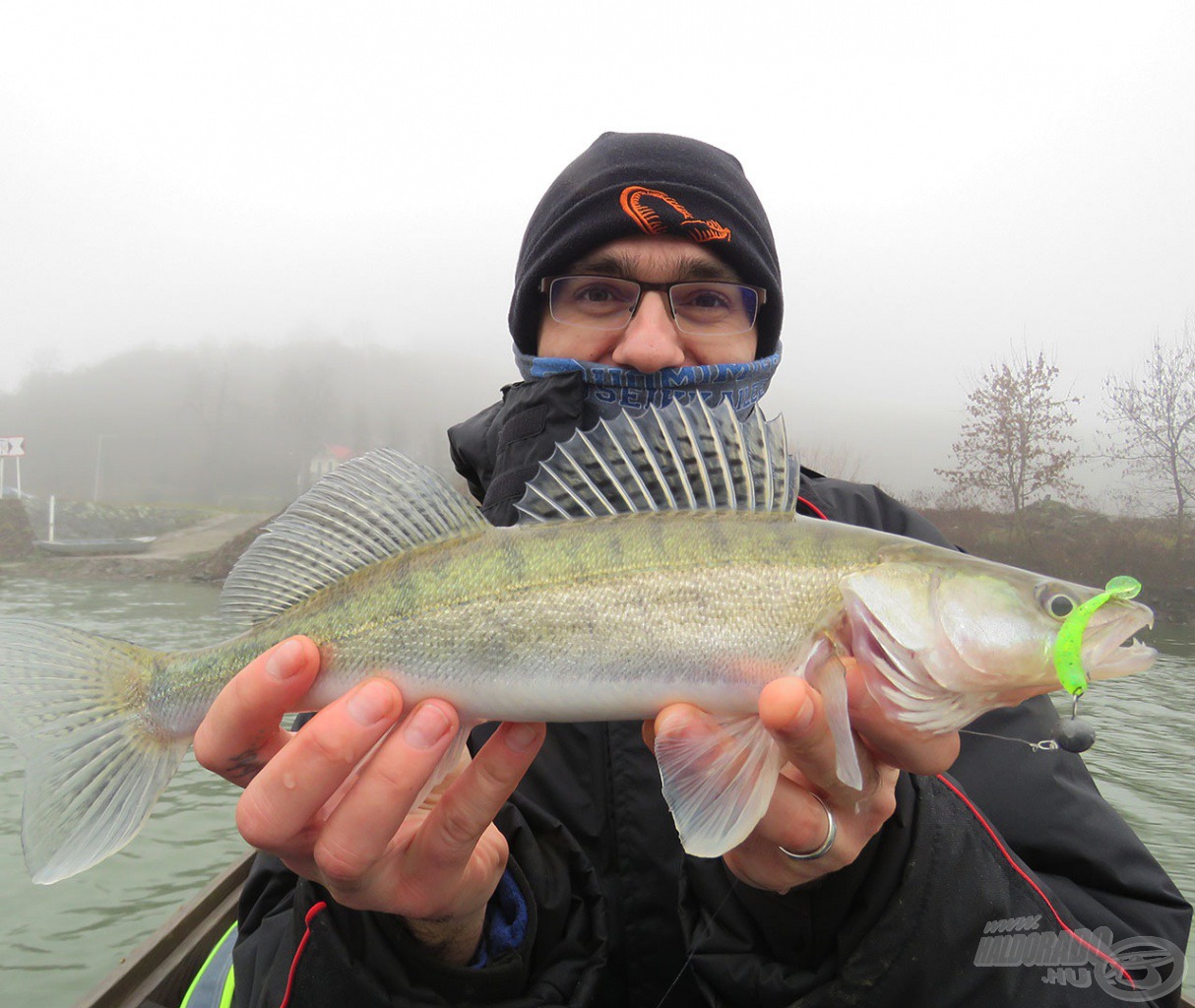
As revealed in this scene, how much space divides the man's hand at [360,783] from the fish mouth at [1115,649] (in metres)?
1.36

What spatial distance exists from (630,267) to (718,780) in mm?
2355

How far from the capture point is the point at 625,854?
8.51 feet

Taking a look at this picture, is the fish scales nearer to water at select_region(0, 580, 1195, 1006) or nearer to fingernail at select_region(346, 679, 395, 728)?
fingernail at select_region(346, 679, 395, 728)

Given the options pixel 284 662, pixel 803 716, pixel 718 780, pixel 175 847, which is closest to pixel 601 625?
pixel 718 780

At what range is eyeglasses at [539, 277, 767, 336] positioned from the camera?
10.9ft

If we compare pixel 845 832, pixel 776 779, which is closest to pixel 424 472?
pixel 776 779

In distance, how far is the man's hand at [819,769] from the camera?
1.58 meters

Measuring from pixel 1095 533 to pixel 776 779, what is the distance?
30668 millimetres

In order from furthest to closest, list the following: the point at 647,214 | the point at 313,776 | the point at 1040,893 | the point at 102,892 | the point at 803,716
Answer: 1. the point at 102,892
2. the point at 647,214
3. the point at 1040,893
4. the point at 313,776
5. the point at 803,716

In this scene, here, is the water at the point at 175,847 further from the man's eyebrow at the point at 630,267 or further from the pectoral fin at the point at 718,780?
the man's eyebrow at the point at 630,267

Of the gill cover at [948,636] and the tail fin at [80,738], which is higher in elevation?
the gill cover at [948,636]

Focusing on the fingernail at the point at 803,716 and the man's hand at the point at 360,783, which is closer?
the fingernail at the point at 803,716

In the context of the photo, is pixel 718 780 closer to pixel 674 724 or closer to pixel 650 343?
pixel 674 724

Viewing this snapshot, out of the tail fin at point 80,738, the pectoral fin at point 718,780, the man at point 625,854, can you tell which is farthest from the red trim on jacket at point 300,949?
the pectoral fin at point 718,780
